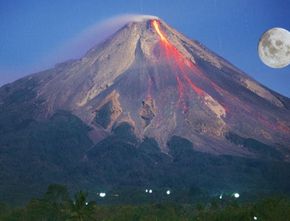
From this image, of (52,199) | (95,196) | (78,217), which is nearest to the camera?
(78,217)

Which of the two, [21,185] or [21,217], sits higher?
[21,185]

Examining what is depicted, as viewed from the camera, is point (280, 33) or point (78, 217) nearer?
point (280, 33)

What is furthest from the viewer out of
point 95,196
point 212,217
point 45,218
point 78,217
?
point 95,196

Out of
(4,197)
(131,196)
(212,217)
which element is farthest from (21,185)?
(212,217)

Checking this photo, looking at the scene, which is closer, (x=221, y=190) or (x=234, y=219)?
(x=234, y=219)

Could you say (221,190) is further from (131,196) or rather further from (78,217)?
(78,217)

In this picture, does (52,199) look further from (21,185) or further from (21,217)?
(21,185)

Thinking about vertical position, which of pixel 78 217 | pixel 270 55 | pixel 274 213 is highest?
pixel 270 55

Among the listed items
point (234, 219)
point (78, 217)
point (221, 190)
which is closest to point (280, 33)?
point (78, 217)

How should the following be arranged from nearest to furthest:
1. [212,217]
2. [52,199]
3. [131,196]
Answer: [212,217] < [52,199] < [131,196]
